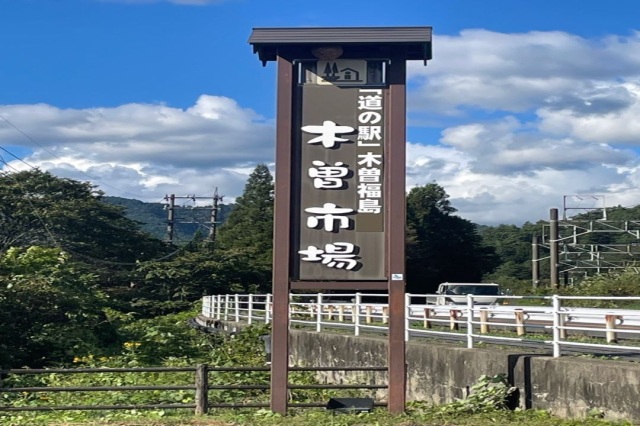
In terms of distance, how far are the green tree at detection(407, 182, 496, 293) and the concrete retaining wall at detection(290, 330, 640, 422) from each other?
6268cm

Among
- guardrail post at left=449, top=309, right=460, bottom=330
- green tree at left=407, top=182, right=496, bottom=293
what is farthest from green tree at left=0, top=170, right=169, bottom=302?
guardrail post at left=449, top=309, right=460, bottom=330

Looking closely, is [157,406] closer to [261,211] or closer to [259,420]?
[259,420]

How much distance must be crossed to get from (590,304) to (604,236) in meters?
73.9

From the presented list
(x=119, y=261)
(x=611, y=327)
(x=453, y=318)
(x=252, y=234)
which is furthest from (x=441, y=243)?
(x=611, y=327)

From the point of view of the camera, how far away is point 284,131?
12.4m

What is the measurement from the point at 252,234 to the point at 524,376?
237 feet

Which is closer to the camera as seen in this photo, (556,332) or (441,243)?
(556,332)

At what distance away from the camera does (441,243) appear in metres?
86.1

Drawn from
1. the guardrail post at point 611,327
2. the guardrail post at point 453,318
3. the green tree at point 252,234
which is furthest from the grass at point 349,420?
the green tree at point 252,234

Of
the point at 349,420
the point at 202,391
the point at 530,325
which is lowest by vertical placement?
the point at 349,420

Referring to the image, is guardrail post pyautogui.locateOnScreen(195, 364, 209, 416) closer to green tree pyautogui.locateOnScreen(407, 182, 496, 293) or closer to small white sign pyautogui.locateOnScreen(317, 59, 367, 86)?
small white sign pyautogui.locateOnScreen(317, 59, 367, 86)

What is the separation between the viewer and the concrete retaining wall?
418 inches

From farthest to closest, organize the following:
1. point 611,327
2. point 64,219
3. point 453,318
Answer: point 64,219
point 453,318
point 611,327

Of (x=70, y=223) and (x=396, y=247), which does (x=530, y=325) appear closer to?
(x=396, y=247)
